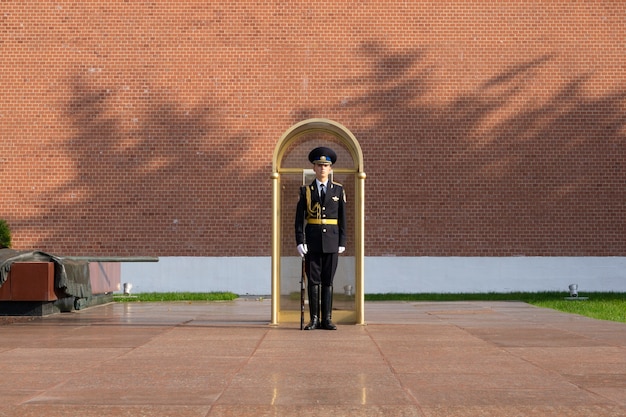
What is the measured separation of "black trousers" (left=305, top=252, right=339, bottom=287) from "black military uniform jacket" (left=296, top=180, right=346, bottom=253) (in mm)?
92

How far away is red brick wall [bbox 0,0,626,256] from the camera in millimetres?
20578

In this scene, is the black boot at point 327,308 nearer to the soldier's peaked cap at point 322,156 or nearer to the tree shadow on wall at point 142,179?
the soldier's peaked cap at point 322,156

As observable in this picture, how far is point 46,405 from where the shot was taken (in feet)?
16.3

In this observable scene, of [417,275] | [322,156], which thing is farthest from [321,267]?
[417,275]

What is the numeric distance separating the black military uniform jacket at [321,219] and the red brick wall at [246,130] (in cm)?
1027

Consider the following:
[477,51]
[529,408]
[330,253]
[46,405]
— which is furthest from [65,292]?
[477,51]

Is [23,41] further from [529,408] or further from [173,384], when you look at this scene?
[529,408]

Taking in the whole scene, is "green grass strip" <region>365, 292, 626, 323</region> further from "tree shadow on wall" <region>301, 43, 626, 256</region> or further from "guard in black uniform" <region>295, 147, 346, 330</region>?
"guard in black uniform" <region>295, 147, 346, 330</region>

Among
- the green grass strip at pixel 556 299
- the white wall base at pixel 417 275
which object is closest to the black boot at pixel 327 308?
the green grass strip at pixel 556 299

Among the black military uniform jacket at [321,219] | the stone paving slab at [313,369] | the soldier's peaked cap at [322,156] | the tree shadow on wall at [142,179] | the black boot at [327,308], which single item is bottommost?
the stone paving slab at [313,369]

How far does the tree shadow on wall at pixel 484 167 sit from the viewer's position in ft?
67.5

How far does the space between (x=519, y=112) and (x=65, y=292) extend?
11.8 m

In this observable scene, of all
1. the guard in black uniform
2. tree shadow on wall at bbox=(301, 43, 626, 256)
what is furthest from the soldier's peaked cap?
tree shadow on wall at bbox=(301, 43, 626, 256)

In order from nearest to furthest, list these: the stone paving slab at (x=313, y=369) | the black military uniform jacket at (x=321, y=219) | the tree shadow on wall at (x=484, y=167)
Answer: the stone paving slab at (x=313, y=369) < the black military uniform jacket at (x=321, y=219) < the tree shadow on wall at (x=484, y=167)
